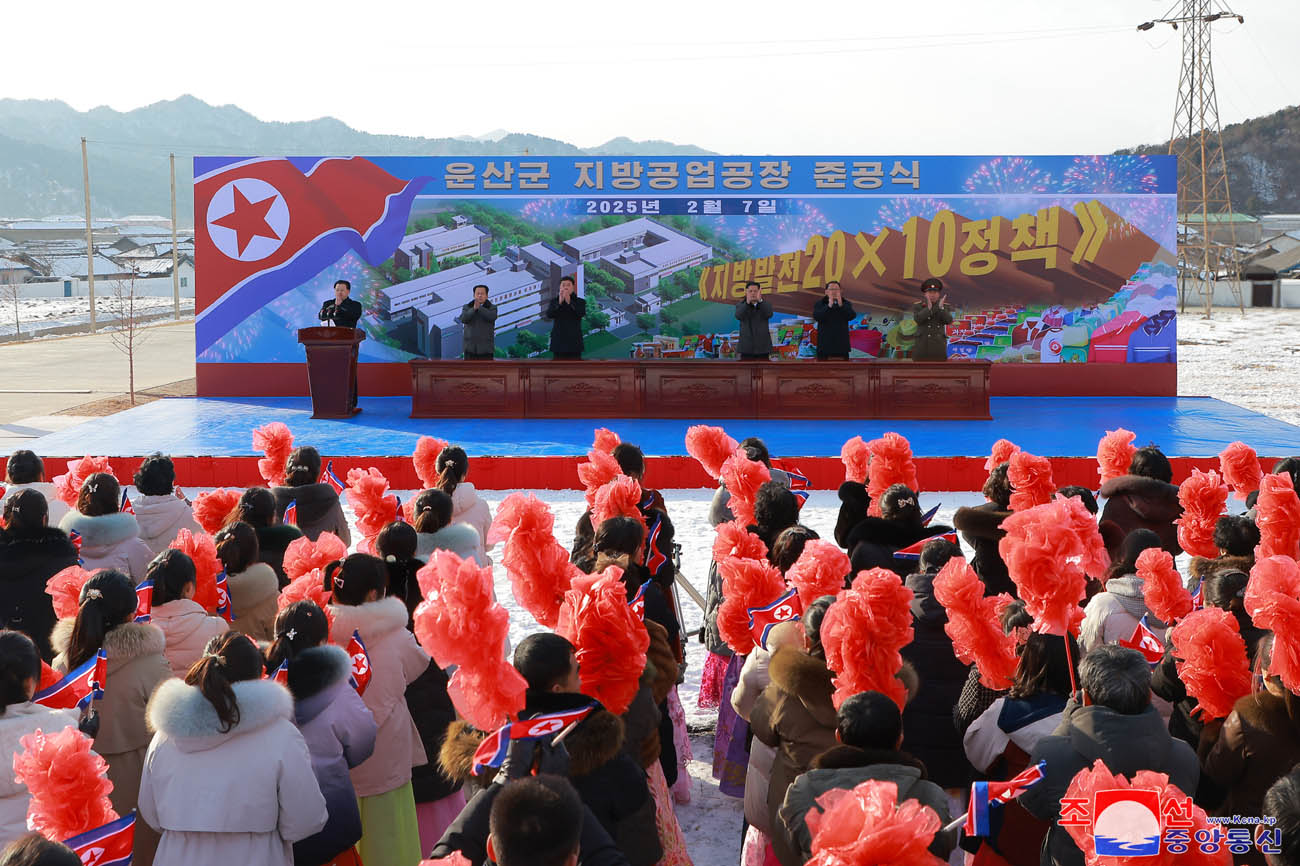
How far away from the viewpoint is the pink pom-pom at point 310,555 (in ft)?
13.7

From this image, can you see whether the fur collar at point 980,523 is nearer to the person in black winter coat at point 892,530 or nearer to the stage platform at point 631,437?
the person in black winter coat at point 892,530

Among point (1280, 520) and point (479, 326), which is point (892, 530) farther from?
point (479, 326)

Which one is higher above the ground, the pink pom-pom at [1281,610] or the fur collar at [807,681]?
the pink pom-pom at [1281,610]

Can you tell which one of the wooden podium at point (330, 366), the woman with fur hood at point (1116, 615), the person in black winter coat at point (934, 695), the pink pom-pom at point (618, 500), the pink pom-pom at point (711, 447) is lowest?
the person in black winter coat at point (934, 695)

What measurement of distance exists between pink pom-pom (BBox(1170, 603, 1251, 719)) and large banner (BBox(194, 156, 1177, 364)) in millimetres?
12214

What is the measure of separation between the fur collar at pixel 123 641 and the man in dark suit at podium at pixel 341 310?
10897 millimetres

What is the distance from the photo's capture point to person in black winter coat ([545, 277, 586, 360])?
14.3 m

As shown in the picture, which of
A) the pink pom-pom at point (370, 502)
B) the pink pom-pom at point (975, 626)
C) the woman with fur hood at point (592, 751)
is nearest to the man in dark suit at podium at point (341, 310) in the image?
the pink pom-pom at point (370, 502)

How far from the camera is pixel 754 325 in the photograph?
14.2 m

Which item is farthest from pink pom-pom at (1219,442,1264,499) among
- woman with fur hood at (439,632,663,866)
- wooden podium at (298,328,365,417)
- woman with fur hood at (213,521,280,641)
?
wooden podium at (298,328,365,417)

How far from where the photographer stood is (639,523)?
14.2 feet

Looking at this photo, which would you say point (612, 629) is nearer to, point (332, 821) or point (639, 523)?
point (332, 821)

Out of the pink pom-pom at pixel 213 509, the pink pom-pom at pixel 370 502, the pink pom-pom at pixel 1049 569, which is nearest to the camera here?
the pink pom-pom at pixel 1049 569

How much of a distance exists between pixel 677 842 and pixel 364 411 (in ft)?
38.3
